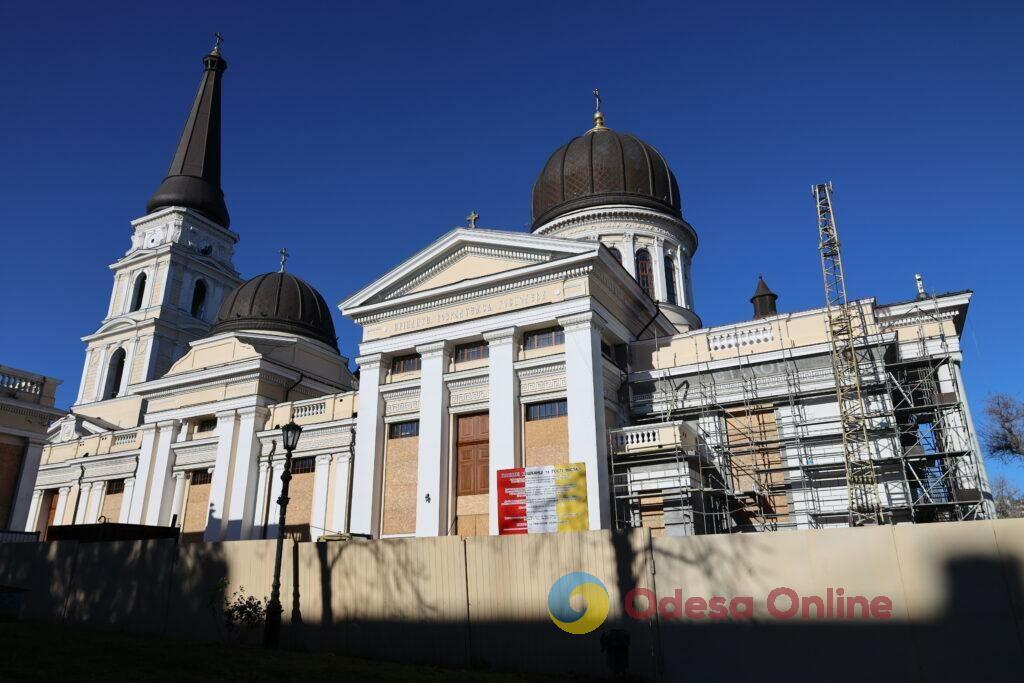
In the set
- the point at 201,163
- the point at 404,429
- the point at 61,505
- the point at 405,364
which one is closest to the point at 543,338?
the point at 405,364

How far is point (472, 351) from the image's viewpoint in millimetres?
25938

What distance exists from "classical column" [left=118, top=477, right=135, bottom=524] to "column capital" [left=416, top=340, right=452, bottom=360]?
53.4 ft

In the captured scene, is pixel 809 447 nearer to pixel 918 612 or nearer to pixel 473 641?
pixel 918 612

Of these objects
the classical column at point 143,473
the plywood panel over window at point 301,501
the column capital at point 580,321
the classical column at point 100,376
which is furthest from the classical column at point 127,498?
the column capital at point 580,321

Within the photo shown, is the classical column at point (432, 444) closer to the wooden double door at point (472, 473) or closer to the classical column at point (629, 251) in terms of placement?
the wooden double door at point (472, 473)

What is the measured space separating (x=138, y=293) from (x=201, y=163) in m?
11.0

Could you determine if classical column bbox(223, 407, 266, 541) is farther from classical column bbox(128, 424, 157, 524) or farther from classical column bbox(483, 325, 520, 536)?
classical column bbox(483, 325, 520, 536)

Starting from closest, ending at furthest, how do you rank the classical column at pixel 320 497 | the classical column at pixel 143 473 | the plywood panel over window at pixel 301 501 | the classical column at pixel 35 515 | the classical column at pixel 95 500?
the classical column at pixel 320 497
the plywood panel over window at pixel 301 501
the classical column at pixel 143 473
the classical column at pixel 95 500
the classical column at pixel 35 515

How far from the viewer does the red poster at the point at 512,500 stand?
21406mm

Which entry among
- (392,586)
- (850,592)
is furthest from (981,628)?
(392,586)

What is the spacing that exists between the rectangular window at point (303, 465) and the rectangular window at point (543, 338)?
1083 centimetres

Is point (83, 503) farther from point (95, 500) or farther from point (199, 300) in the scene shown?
point (199, 300)

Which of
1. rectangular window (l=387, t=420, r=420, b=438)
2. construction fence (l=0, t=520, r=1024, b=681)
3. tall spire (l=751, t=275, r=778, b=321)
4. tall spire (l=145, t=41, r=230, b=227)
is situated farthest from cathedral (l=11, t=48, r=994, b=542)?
tall spire (l=145, t=41, r=230, b=227)

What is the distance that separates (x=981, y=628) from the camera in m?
10.4
